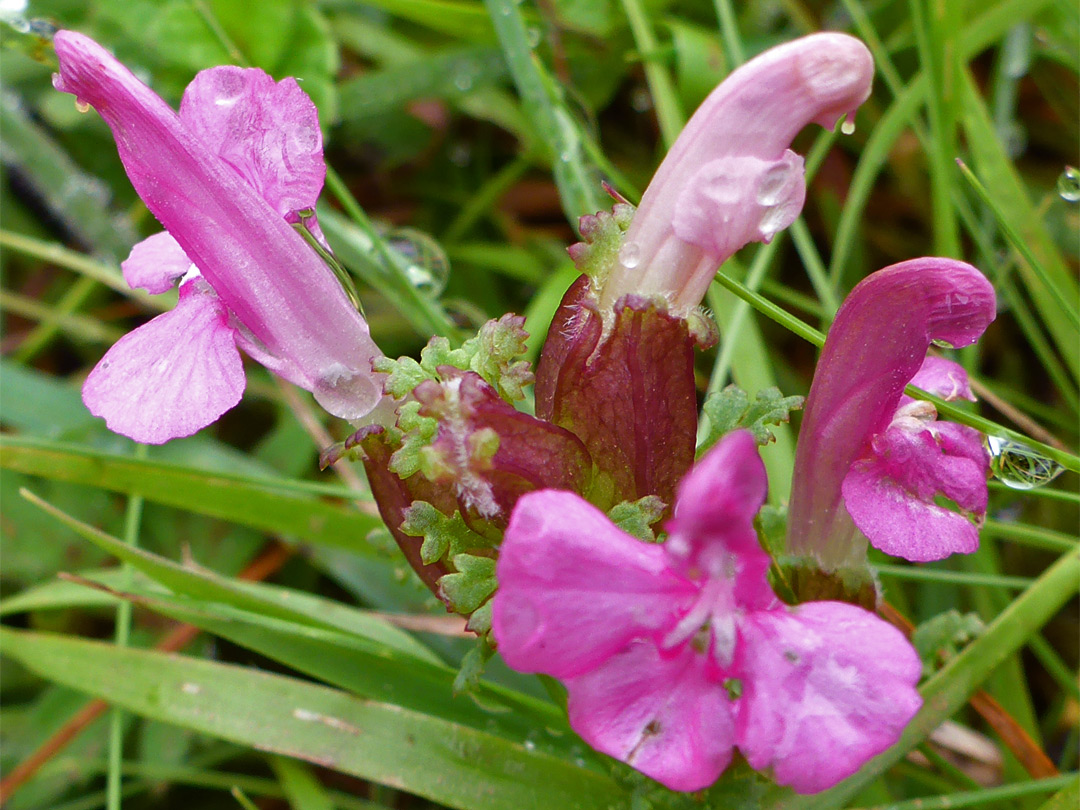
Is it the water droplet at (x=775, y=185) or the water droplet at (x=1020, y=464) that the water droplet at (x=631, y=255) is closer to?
the water droplet at (x=775, y=185)

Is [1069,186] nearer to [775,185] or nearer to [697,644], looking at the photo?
[775,185]

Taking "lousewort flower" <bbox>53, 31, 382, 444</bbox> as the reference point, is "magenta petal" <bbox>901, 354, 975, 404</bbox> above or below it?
below

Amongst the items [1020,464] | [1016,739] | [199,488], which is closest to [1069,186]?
[1020,464]

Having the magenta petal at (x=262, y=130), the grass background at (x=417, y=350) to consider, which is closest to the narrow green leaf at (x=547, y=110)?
the grass background at (x=417, y=350)

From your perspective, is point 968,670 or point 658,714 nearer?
point 658,714

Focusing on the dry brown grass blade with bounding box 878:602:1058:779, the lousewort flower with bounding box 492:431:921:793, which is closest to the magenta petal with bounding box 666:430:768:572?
the lousewort flower with bounding box 492:431:921:793

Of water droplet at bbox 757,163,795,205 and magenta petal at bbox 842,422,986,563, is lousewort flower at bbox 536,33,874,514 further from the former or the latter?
magenta petal at bbox 842,422,986,563
